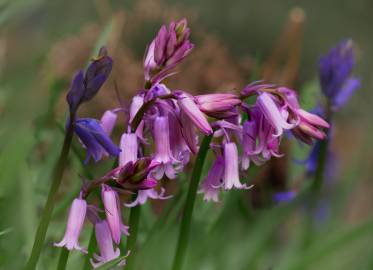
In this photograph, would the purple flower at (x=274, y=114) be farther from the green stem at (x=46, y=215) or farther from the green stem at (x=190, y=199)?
the green stem at (x=46, y=215)

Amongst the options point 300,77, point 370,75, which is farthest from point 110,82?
point 370,75

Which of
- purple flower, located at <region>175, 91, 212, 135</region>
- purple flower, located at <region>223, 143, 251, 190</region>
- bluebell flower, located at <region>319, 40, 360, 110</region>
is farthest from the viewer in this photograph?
bluebell flower, located at <region>319, 40, 360, 110</region>

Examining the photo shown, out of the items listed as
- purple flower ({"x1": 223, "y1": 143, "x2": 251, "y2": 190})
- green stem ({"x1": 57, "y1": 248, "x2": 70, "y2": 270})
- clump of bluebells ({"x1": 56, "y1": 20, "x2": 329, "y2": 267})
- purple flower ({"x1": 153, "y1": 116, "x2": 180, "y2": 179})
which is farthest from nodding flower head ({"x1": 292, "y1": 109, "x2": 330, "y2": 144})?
green stem ({"x1": 57, "y1": 248, "x2": 70, "y2": 270})

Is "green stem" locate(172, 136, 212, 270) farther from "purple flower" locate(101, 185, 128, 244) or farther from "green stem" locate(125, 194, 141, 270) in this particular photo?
"purple flower" locate(101, 185, 128, 244)

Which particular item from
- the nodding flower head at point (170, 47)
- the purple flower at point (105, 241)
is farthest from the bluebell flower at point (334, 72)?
the purple flower at point (105, 241)

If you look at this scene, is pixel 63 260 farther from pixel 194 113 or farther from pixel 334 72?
pixel 334 72
